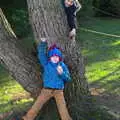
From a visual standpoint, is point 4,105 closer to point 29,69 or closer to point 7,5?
point 29,69

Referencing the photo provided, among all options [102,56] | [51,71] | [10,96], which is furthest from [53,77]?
[102,56]

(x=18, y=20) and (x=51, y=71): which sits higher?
(x=51, y=71)

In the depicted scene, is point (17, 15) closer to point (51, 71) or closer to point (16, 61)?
point (16, 61)

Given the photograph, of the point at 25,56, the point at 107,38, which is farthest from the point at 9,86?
the point at 107,38

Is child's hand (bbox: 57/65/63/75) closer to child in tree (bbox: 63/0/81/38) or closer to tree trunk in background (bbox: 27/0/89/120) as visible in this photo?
tree trunk in background (bbox: 27/0/89/120)

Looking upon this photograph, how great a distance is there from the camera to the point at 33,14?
610cm

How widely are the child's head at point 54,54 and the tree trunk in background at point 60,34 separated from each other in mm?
195

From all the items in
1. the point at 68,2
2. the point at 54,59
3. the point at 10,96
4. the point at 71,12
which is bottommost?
the point at 10,96

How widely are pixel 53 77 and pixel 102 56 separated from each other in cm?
693

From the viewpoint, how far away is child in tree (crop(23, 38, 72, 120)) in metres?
5.95

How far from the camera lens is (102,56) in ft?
42.0

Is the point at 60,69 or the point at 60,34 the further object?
the point at 60,34

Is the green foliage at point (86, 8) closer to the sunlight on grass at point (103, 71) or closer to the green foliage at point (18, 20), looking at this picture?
the green foliage at point (18, 20)

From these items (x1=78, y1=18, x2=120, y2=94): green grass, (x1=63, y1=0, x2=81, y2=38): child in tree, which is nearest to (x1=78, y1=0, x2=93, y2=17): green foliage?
(x1=78, y1=18, x2=120, y2=94): green grass
